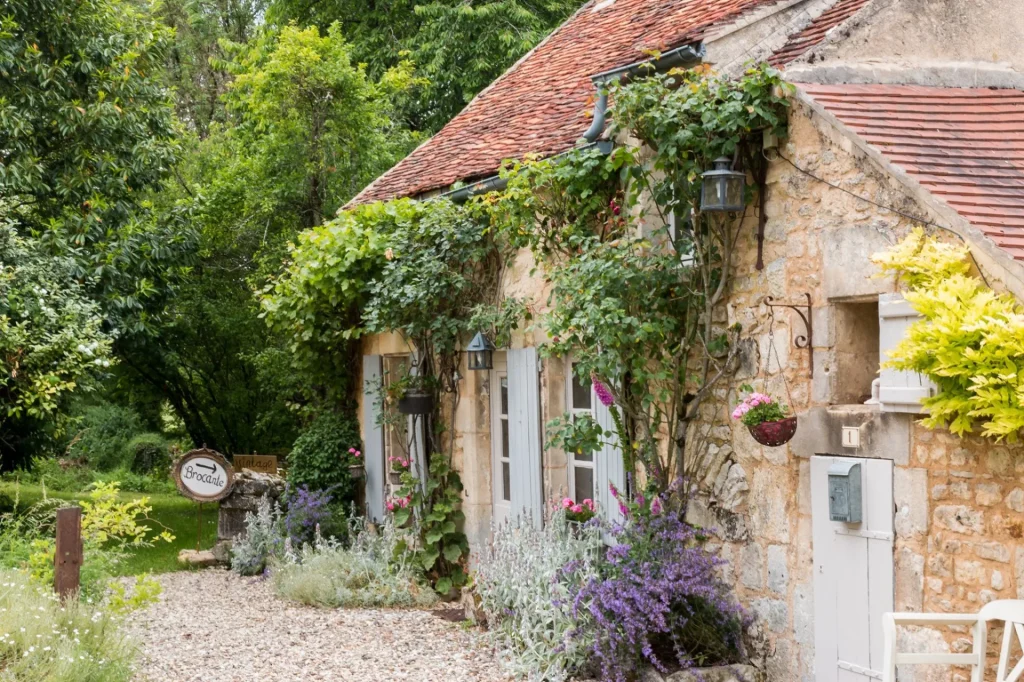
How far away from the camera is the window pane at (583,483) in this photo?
26.2ft

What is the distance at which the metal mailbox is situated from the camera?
215 inches

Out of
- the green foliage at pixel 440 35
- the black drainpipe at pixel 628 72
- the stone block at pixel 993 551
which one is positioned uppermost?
the green foliage at pixel 440 35

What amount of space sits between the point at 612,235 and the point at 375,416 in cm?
439

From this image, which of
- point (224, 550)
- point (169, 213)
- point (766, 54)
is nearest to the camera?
point (766, 54)

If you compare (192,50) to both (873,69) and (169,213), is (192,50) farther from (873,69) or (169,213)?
(873,69)

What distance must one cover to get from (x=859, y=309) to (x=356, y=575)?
16.6ft

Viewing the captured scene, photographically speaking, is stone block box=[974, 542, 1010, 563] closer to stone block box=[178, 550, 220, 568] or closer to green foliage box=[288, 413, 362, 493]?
green foliage box=[288, 413, 362, 493]

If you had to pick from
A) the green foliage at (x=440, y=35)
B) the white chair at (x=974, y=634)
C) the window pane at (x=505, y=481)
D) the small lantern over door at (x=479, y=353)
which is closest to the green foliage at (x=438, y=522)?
the window pane at (x=505, y=481)

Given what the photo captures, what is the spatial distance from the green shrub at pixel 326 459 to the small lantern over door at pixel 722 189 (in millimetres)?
6051

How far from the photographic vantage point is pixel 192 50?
2039 centimetres

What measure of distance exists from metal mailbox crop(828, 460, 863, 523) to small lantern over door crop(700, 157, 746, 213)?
4.78ft

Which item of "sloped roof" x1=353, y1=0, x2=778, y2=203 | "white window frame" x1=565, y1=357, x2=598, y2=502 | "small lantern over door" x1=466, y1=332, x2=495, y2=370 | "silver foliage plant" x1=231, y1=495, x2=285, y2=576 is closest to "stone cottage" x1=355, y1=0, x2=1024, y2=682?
"sloped roof" x1=353, y1=0, x2=778, y2=203

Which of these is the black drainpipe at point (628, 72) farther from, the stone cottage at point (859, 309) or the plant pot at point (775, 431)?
the plant pot at point (775, 431)

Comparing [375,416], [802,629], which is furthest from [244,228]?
[802,629]
